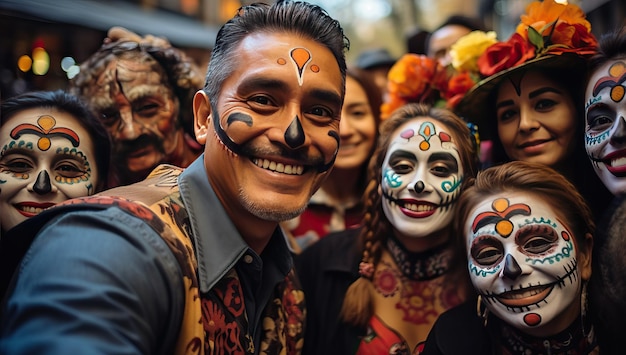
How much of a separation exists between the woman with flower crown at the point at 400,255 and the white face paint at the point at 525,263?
354mm

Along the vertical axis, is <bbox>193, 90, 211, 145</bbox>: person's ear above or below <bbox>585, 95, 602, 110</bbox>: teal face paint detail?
below

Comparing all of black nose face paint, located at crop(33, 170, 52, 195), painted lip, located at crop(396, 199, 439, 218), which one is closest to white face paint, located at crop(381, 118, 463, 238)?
painted lip, located at crop(396, 199, 439, 218)

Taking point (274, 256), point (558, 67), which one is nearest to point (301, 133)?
point (274, 256)

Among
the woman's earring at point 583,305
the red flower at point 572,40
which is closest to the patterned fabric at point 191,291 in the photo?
the woman's earring at point 583,305

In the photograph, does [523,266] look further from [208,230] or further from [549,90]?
[208,230]

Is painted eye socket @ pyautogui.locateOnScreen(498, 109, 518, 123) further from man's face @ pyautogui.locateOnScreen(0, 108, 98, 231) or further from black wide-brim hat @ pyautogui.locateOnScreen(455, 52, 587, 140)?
man's face @ pyautogui.locateOnScreen(0, 108, 98, 231)

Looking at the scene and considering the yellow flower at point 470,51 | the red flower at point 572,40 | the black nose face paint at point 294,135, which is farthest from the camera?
the yellow flower at point 470,51

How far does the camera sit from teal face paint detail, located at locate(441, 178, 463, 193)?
2.48 meters

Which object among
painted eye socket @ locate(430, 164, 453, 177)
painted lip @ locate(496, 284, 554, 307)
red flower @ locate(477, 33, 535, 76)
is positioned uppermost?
red flower @ locate(477, 33, 535, 76)

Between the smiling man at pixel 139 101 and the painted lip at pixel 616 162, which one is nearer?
the painted lip at pixel 616 162

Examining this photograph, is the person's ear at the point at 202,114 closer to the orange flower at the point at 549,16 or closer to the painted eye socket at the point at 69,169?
the painted eye socket at the point at 69,169

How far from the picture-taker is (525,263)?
203cm

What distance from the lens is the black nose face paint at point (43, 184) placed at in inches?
86.8

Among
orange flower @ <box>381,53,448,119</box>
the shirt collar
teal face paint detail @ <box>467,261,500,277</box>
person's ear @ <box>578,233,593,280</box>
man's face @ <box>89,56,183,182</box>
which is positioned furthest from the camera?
orange flower @ <box>381,53,448,119</box>
